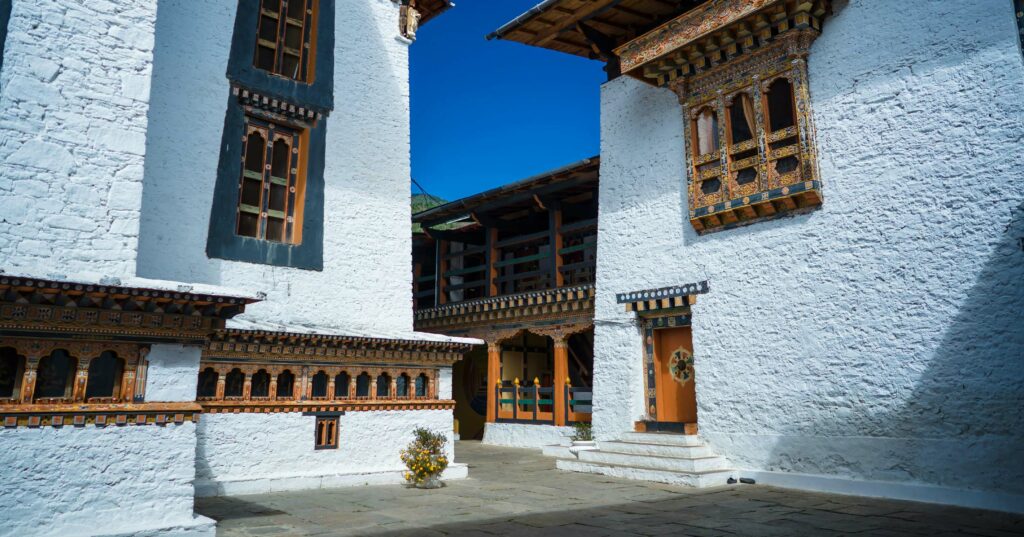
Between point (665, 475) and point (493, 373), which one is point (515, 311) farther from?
point (665, 475)

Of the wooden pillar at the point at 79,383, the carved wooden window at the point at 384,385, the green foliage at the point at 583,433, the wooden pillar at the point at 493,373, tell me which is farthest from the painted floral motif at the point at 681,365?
the wooden pillar at the point at 79,383

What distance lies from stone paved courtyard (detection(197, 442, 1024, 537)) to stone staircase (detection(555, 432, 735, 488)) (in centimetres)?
31

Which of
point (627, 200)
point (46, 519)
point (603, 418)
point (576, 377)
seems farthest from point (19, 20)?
point (576, 377)

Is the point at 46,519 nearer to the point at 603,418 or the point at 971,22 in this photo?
the point at 603,418

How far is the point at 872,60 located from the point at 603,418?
6.28 m

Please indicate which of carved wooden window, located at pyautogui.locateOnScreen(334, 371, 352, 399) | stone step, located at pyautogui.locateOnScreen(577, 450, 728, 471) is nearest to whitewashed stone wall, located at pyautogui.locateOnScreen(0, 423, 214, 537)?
carved wooden window, located at pyautogui.locateOnScreen(334, 371, 352, 399)

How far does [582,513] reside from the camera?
625 centimetres

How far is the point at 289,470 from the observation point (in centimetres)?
789

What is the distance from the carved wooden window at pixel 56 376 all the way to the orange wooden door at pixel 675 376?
25.1 ft

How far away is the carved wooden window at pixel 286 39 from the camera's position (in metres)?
9.18

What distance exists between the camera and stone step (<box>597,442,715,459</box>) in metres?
8.77

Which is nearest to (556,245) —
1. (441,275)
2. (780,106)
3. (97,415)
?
(441,275)

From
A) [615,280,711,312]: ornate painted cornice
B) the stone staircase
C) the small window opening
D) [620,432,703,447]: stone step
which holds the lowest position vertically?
the stone staircase

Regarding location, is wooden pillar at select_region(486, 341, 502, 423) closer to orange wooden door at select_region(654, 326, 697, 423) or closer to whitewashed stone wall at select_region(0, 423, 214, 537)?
orange wooden door at select_region(654, 326, 697, 423)
